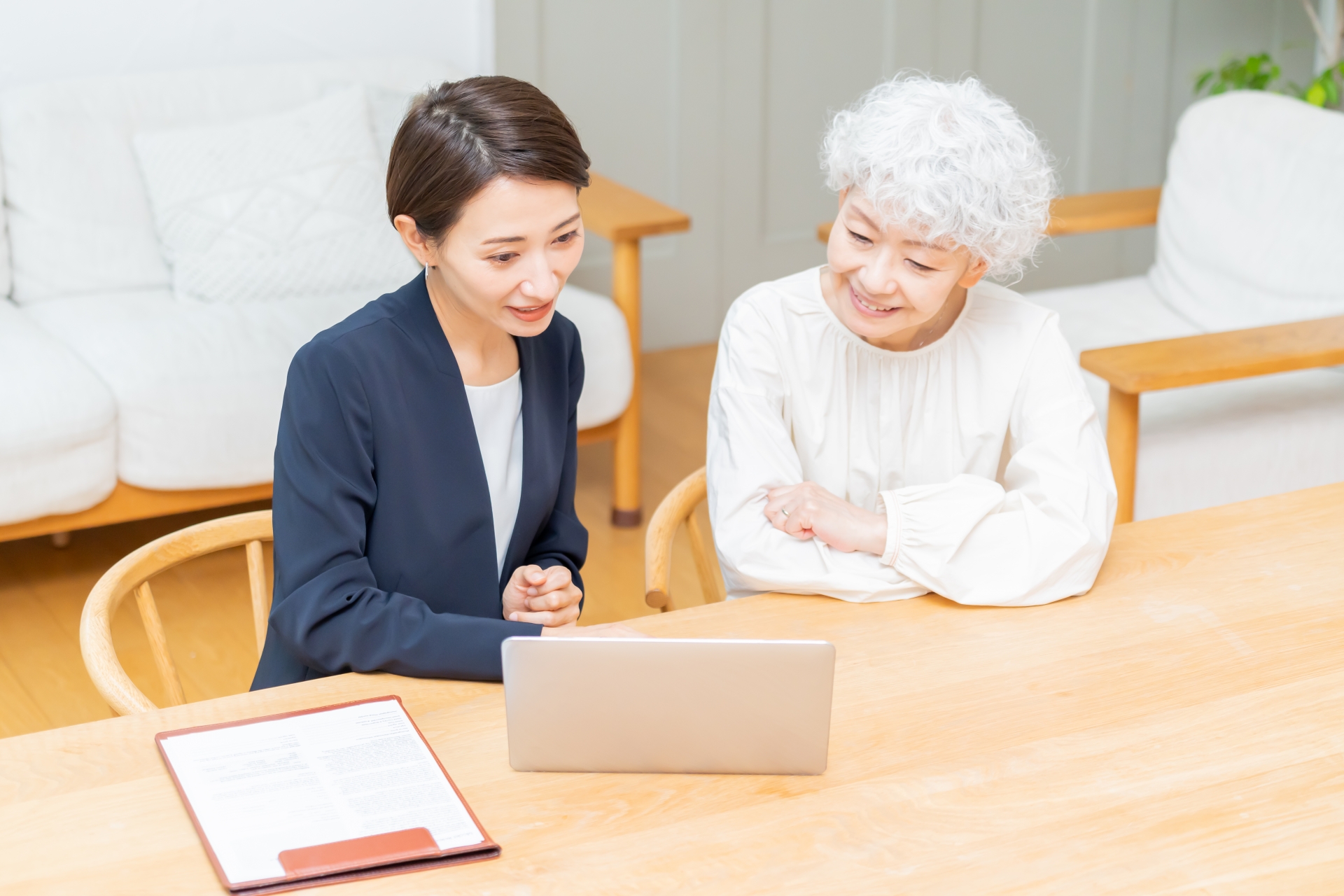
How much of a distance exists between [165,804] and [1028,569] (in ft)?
2.77

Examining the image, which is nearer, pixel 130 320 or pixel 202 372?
pixel 202 372

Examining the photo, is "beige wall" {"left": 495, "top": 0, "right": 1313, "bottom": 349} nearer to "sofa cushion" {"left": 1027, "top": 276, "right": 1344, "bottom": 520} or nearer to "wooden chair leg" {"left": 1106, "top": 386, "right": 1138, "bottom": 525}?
"sofa cushion" {"left": 1027, "top": 276, "right": 1344, "bottom": 520}

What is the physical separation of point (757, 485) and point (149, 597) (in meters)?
0.64

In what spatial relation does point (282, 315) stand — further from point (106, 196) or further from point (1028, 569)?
point (1028, 569)

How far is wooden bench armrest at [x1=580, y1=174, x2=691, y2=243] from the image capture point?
2951mm

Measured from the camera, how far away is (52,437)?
8.04ft

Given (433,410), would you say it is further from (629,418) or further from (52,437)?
(629,418)

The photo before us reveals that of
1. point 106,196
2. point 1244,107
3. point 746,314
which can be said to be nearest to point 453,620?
point 746,314

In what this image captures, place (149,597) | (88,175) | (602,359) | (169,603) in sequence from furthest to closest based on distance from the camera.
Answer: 1. (88,175)
2. (602,359)
3. (169,603)
4. (149,597)

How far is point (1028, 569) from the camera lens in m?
1.42

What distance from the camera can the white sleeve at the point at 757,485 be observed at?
1426mm

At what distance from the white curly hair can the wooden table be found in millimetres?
389

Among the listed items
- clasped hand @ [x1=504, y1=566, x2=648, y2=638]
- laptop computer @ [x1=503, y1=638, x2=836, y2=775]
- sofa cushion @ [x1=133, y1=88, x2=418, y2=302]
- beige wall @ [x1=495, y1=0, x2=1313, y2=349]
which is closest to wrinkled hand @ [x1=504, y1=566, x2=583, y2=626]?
clasped hand @ [x1=504, y1=566, x2=648, y2=638]

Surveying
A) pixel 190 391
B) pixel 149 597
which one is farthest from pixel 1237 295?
pixel 149 597
